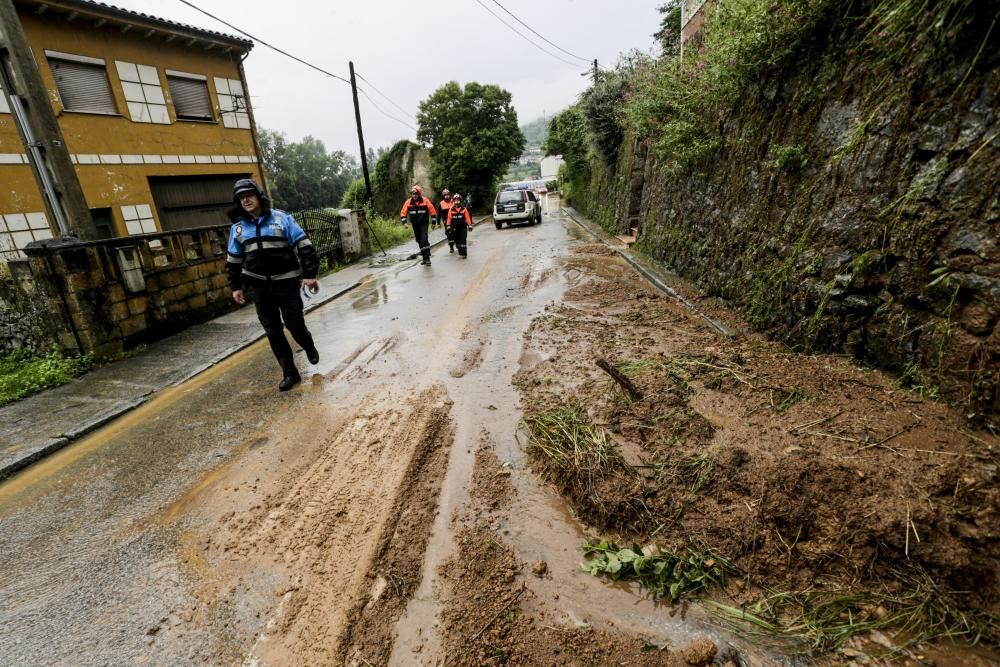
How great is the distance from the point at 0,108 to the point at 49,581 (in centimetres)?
1382

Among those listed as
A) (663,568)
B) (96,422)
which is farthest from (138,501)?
(663,568)

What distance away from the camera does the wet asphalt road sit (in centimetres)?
230

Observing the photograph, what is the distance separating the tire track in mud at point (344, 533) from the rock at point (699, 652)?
4.21ft

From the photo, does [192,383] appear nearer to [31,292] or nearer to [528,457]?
[31,292]

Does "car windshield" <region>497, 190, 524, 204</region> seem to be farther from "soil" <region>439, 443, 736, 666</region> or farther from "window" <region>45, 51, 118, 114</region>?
"soil" <region>439, 443, 736, 666</region>

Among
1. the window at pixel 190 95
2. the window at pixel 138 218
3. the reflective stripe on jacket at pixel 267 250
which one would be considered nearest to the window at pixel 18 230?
the window at pixel 138 218

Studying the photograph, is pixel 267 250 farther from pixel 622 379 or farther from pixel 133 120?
pixel 133 120

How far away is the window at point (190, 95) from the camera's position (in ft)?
48.6

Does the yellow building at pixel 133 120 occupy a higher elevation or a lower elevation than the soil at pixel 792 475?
higher

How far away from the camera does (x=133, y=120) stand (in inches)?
539

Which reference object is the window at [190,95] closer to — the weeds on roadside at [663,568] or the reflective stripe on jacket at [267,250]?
the reflective stripe on jacket at [267,250]

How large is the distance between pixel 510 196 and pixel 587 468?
2012cm

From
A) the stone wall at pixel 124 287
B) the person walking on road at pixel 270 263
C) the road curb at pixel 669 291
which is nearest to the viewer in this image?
the person walking on road at pixel 270 263

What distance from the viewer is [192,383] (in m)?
5.61
